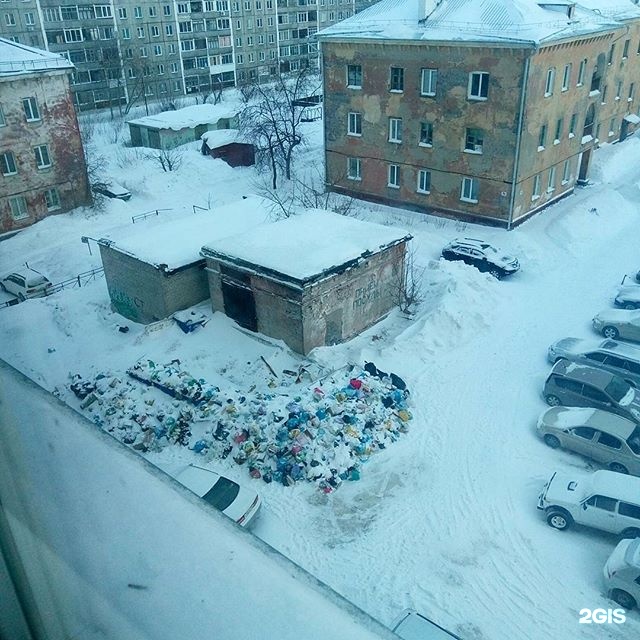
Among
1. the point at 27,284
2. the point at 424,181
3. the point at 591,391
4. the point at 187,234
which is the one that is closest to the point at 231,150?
the point at 424,181

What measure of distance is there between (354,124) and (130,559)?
1872 centimetres

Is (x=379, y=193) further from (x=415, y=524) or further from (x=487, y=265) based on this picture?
(x=415, y=524)

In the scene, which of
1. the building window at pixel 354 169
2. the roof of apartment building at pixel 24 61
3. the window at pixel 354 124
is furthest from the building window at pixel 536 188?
the roof of apartment building at pixel 24 61

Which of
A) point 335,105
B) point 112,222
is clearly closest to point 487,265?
point 335,105

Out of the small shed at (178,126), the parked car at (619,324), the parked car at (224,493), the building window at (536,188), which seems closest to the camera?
the parked car at (224,493)

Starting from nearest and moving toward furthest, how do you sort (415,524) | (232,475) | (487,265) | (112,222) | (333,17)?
(415,524) < (232,475) < (487,265) < (112,222) < (333,17)

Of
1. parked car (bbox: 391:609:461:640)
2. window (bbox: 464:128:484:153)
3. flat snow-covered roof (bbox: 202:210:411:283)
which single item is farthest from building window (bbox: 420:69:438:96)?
parked car (bbox: 391:609:461:640)

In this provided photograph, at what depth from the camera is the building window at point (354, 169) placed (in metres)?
19.5

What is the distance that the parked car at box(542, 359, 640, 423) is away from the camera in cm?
953

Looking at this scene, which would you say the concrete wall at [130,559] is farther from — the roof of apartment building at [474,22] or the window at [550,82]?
the window at [550,82]

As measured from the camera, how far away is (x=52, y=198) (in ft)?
60.2

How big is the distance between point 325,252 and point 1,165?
35.8 feet

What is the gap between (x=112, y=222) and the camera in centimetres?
1902

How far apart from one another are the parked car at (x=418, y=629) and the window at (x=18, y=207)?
51.6 feet
